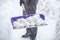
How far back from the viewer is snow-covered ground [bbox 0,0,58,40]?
1.80 meters

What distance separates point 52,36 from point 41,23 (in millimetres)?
699

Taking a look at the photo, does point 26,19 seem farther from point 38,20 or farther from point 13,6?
point 13,6

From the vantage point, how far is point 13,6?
2316 mm

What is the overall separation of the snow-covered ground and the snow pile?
58 cm

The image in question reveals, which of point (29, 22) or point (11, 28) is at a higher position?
point (29, 22)

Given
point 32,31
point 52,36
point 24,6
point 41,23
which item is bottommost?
point 52,36

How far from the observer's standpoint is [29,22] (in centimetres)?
121

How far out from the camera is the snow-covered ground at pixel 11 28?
1.80 m

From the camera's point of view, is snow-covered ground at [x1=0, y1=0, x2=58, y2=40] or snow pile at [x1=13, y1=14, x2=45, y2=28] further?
snow-covered ground at [x1=0, y1=0, x2=58, y2=40]

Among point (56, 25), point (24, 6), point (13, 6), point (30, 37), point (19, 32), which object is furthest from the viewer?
point (13, 6)

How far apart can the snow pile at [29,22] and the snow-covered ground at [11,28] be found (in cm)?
58

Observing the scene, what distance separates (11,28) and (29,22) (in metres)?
0.75

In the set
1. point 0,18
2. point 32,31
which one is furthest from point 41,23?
point 0,18

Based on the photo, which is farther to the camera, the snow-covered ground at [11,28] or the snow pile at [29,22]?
the snow-covered ground at [11,28]
